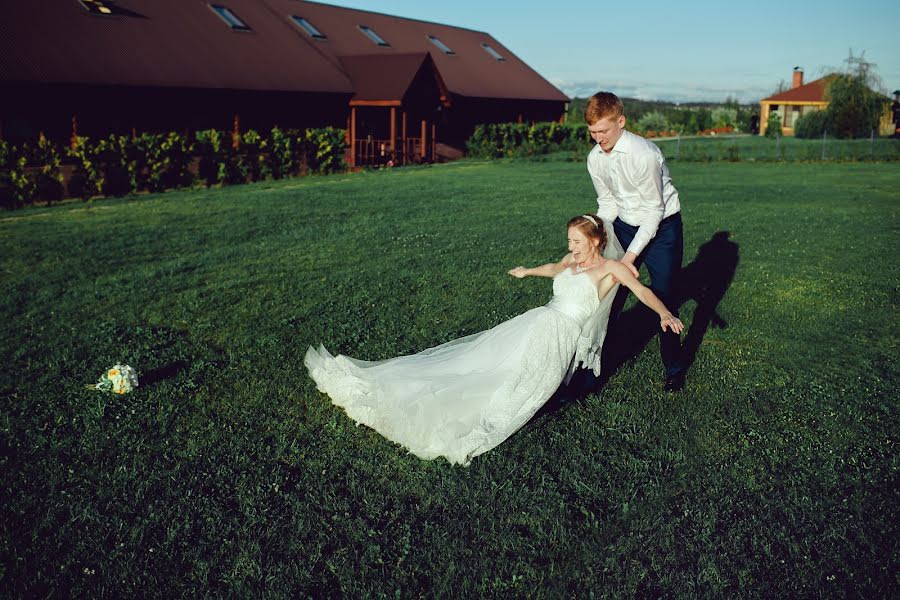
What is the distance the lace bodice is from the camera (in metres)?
5.53

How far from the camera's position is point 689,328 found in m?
8.18

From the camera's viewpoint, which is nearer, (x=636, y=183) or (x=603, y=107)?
(x=603, y=107)

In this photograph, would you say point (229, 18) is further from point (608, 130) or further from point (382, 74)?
point (608, 130)

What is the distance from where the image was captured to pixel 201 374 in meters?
6.63

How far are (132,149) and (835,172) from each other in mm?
24445

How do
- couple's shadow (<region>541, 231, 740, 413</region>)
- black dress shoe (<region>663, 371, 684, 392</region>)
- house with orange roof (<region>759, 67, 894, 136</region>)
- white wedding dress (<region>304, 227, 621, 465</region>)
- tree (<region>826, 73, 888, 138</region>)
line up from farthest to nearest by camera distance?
house with orange roof (<region>759, 67, 894, 136</region>) < tree (<region>826, 73, 888, 138</region>) < black dress shoe (<region>663, 371, 684, 392</region>) < couple's shadow (<region>541, 231, 740, 413</region>) < white wedding dress (<region>304, 227, 621, 465</region>)

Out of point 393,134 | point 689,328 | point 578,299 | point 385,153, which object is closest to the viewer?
point 578,299

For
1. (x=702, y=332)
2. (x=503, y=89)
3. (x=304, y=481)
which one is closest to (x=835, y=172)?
(x=503, y=89)

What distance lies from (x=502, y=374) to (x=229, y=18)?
29902 mm

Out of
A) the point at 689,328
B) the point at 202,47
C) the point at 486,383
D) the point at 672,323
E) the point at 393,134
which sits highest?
the point at 202,47

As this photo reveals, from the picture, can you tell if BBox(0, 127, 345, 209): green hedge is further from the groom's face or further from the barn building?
the groom's face

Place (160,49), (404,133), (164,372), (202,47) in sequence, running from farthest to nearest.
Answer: (404,133) → (202,47) → (160,49) → (164,372)

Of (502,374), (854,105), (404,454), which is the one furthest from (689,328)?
(854,105)

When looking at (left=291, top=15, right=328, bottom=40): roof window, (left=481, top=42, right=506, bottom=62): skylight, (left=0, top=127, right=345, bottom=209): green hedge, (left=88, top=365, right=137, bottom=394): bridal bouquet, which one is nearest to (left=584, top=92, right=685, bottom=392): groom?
(left=88, top=365, right=137, bottom=394): bridal bouquet
